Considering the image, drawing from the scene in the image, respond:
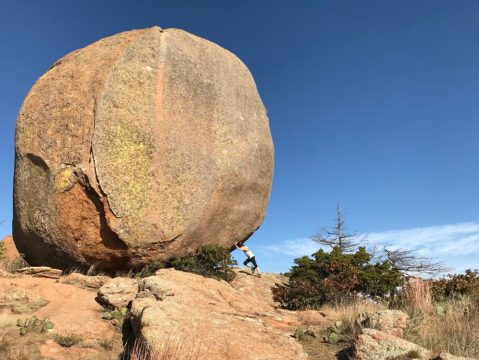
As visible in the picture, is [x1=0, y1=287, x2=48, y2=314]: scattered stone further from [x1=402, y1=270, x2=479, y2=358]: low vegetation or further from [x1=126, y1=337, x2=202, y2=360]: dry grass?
[x1=402, y1=270, x2=479, y2=358]: low vegetation

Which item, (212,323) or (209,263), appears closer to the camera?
(212,323)

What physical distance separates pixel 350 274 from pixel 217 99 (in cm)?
630

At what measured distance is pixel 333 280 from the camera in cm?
1246

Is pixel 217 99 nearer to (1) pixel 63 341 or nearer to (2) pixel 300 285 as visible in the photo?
(2) pixel 300 285

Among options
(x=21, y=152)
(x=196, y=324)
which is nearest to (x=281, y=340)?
(x=196, y=324)

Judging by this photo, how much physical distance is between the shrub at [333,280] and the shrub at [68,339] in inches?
223

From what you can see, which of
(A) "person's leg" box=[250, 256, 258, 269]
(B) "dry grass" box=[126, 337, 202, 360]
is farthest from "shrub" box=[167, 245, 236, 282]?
(B) "dry grass" box=[126, 337, 202, 360]

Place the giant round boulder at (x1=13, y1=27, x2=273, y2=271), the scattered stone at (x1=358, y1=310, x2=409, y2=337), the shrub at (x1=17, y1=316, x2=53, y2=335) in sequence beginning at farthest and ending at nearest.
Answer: the giant round boulder at (x1=13, y1=27, x2=273, y2=271) < the scattered stone at (x1=358, y1=310, x2=409, y2=337) < the shrub at (x1=17, y1=316, x2=53, y2=335)

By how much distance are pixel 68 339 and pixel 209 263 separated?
516cm

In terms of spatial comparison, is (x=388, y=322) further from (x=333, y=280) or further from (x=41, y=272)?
(x=41, y=272)

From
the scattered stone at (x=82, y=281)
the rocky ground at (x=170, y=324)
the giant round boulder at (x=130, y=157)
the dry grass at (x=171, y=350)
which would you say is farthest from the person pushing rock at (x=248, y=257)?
the dry grass at (x=171, y=350)

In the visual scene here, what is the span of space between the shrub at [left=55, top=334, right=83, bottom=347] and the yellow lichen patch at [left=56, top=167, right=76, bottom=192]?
14.3 ft

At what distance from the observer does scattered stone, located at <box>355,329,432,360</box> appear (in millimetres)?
6302

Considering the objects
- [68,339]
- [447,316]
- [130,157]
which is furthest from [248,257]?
[68,339]
